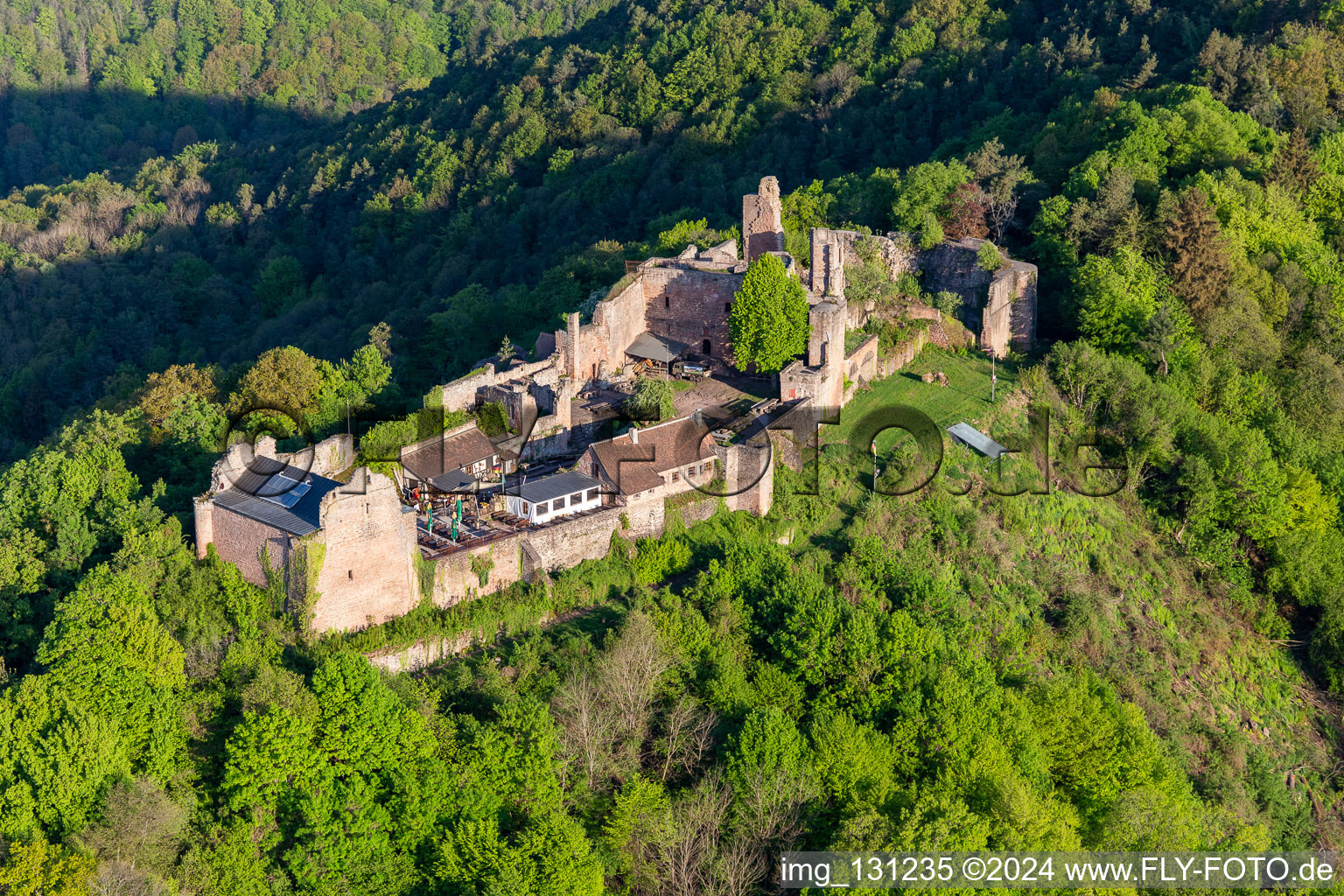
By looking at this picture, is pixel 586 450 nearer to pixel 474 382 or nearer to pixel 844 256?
pixel 474 382

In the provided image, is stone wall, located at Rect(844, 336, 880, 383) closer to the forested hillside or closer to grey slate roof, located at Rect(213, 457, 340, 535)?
the forested hillside

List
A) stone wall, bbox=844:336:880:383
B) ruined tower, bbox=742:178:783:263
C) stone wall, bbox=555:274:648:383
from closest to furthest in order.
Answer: stone wall, bbox=844:336:880:383 < stone wall, bbox=555:274:648:383 < ruined tower, bbox=742:178:783:263

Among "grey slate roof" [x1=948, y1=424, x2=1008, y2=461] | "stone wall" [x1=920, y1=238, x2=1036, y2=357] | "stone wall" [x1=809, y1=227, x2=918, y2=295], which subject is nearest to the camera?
"grey slate roof" [x1=948, y1=424, x2=1008, y2=461]

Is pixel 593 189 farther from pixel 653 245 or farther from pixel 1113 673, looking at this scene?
pixel 1113 673

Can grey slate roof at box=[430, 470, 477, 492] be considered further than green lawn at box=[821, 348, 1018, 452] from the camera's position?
No

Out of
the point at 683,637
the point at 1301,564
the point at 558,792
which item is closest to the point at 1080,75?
the point at 1301,564

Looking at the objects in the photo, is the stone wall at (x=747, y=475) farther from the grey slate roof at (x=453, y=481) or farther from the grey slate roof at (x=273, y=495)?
the grey slate roof at (x=273, y=495)

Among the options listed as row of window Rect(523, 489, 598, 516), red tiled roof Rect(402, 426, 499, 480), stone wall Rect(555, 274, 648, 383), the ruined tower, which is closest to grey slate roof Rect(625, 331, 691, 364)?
stone wall Rect(555, 274, 648, 383)
